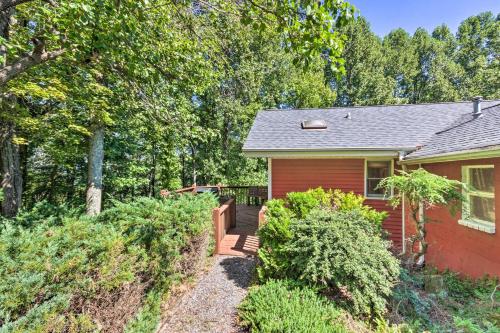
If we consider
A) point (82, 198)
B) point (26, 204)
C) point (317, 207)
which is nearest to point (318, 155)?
point (317, 207)

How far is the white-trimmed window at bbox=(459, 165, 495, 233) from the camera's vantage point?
420 cm

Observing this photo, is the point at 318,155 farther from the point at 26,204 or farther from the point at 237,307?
the point at 26,204

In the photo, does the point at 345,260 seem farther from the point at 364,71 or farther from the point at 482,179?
the point at 364,71

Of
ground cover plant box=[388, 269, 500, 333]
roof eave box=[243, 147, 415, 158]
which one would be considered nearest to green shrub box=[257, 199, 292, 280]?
ground cover plant box=[388, 269, 500, 333]

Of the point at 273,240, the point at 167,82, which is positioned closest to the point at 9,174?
the point at 167,82

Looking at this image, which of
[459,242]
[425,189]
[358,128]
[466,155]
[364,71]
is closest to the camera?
[425,189]

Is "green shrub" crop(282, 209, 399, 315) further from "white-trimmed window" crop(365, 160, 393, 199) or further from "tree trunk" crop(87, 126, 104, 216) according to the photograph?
"tree trunk" crop(87, 126, 104, 216)

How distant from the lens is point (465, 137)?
5309mm

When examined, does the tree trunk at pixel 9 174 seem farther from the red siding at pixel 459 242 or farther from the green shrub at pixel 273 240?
the red siding at pixel 459 242

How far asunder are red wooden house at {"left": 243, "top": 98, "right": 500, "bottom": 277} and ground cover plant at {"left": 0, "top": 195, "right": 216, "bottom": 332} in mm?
4131

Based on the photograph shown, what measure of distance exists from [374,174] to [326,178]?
149 centimetres

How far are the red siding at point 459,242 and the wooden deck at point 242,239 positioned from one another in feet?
13.6

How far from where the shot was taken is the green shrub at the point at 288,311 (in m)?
2.85

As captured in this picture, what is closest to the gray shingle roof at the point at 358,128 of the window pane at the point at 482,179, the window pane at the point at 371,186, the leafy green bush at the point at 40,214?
the window pane at the point at 371,186
